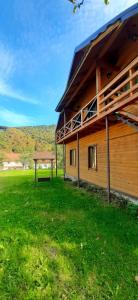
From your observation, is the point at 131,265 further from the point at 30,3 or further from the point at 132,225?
the point at 30,3

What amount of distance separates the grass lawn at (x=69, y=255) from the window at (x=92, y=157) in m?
5.23

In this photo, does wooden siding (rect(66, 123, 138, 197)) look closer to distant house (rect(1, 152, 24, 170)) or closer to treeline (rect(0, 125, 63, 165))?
distant house (rect(1, 152, 24, 170))

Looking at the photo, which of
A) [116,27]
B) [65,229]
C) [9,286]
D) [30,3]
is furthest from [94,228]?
[30,3]

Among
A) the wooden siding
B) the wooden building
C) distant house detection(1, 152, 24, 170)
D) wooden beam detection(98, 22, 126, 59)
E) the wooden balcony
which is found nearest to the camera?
the wooden balcony

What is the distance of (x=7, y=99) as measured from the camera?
59.8m

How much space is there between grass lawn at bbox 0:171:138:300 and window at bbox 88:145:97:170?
5.23m

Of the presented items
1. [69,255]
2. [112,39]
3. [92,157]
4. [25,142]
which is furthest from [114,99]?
[25,142]

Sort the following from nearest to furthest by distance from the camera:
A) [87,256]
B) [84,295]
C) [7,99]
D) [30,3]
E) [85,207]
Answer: [84,295], [87,256], [85,207], [30,3], [7,99]

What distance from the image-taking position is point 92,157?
39.2 ft

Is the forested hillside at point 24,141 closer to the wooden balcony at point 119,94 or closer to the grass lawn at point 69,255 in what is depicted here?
the wooden balcony at point 119,94

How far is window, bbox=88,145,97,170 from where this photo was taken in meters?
11.2

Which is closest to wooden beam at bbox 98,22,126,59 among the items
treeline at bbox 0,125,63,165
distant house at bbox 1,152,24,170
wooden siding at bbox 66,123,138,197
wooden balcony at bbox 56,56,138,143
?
wooden balcony at bbox 56,56,138,143

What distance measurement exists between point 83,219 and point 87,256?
1.89 m

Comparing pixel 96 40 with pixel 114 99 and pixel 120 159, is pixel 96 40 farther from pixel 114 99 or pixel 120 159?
pixel 120 159
